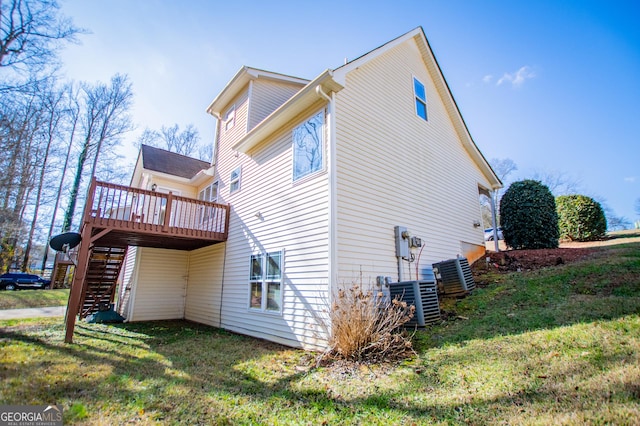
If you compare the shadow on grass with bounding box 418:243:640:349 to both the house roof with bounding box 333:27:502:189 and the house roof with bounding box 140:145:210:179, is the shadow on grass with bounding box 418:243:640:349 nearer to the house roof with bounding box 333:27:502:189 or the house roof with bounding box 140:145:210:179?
the house roof with bounding box 333:27:502:189

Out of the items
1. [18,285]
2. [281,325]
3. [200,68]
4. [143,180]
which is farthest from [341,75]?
[18,285]

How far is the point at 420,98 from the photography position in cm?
1009

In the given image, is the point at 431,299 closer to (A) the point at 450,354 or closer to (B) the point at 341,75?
(A) the point at 450,354

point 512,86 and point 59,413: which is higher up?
point 512,86

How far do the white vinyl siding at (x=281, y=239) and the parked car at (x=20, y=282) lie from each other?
21.5m

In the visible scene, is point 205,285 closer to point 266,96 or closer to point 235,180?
point 235,180

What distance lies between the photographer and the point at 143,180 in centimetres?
1402

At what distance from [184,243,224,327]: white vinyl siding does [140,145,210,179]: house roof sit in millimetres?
3690

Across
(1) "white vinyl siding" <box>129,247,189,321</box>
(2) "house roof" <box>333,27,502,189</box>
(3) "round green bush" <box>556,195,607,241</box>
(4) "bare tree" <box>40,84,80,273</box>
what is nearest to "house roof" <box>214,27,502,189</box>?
(2) "house roof" <box>333,27,502,189</box>

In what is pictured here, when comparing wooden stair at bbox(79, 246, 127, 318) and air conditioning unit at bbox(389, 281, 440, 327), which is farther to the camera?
wooden stair at bbox(79, 246, 127, 318)

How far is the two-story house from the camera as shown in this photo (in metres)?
6.30

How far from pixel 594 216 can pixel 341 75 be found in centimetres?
1297

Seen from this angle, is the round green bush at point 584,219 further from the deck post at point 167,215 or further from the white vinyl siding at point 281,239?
the deck post at point 167,215

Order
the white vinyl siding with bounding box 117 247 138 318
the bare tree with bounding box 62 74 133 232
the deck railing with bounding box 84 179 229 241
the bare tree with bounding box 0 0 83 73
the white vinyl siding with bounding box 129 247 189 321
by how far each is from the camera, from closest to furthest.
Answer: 1. the deck railing with bounding box 84 179 229 241
2. the white vinyl siding with bounding box 129 247 189 321
3. the white vinyl siding with bounding box 117 247 138 318
4. the bare tree with bounding box 0 0 83 73
5. the bare tree with bounding box 62 74 133 232
